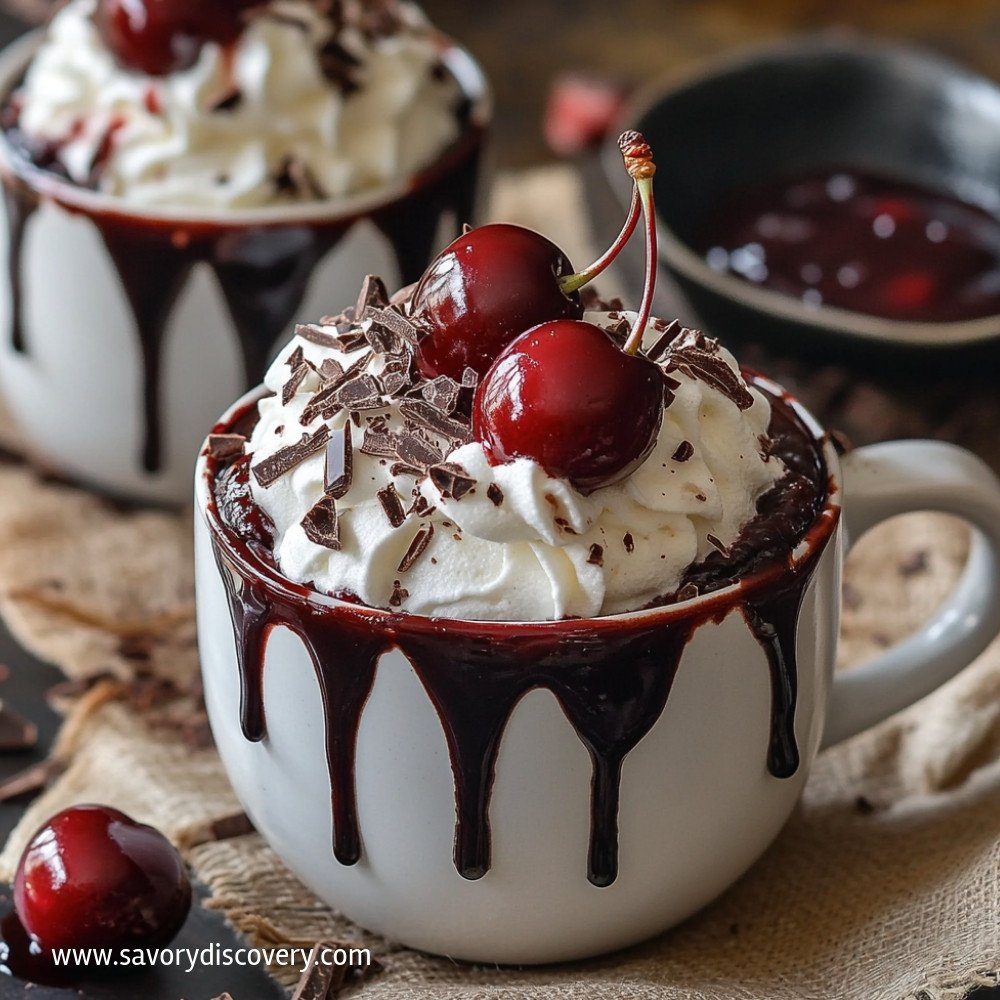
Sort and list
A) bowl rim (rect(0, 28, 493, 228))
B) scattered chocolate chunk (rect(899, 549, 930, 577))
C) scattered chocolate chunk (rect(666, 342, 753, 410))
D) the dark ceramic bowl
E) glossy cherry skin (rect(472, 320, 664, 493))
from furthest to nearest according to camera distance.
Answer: the dark ceramic bowl
scattered chocolate chunk (rect(899, 549, 930, 577))
bowl rim (rect(0, 28, 493, 228))
scattered chocolate chunk (rect(666, 342, 753, 410))
glossy cherry skin (rect(472, 320, 664, 493))

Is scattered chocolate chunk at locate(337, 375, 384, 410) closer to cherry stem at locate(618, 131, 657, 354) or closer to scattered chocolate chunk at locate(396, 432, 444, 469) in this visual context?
scattered chocolate chunk at locate(396, 432, 444, 469)

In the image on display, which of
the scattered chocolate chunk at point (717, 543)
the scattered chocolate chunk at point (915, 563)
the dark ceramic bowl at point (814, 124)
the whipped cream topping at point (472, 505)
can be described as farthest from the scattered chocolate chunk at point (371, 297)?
the dark ceramic bowl at point (814, 124)

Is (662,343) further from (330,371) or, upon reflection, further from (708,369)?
(330,371)

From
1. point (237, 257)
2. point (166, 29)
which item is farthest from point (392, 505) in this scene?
point (166, 29)

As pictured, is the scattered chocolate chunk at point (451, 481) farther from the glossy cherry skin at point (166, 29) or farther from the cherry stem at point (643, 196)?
the glossy cherry skin at point (166, 29)

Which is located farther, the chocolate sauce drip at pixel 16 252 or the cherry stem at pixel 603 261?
the chocolate sauce drip at pixel 16 252

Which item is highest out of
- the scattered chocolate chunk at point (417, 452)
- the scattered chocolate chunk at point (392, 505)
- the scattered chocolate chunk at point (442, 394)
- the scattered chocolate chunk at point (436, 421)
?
the scattered chocolate chunk at point (442, 394)

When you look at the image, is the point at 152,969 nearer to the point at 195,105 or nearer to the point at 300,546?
the point at 300,546

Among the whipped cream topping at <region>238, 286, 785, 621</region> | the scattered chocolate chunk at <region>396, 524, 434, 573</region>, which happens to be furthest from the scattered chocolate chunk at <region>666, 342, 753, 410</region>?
the scattered chocolate chunk at <region>396, 524, 434, 573</region>
